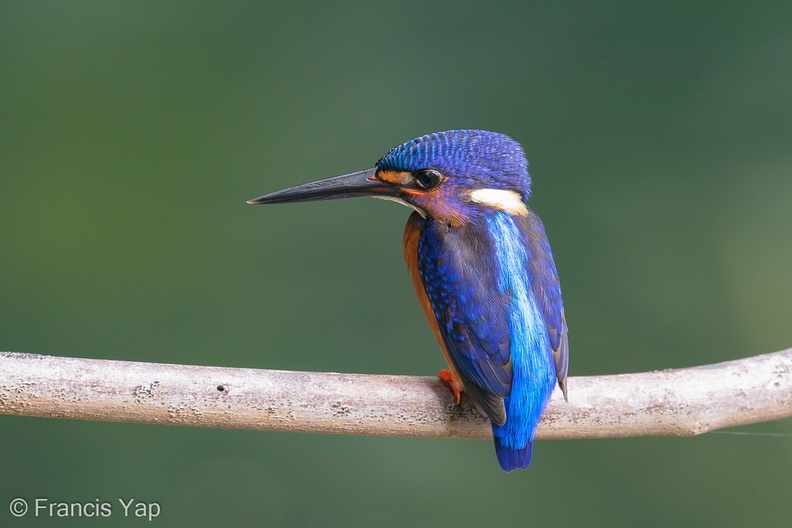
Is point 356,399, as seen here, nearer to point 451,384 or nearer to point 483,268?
point 451,384

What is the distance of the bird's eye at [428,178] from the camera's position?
148 centimetres

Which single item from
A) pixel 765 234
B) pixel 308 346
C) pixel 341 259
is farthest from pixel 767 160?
pixel 308 346

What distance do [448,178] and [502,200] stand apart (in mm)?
117

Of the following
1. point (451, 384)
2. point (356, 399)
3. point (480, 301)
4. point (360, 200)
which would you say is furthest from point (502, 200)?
point (360, 200)

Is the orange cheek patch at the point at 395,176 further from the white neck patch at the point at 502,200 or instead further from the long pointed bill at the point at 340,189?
the white neck patch at the point at 502,200

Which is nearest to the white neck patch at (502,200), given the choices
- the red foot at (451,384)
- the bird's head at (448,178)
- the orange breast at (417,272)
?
the bird's head at (448,178)

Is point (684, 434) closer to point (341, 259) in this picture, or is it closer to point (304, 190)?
point (304, 190)

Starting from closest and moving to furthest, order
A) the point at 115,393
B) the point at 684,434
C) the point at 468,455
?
the point at 115,393, the point at 684,434, the point at 468,455

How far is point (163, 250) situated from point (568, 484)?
4.88 ft

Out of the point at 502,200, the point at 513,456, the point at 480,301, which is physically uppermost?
the point at 502,200

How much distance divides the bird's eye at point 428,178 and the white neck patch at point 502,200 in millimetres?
68

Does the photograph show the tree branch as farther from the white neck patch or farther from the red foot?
the white neck patch

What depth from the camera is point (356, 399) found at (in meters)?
1.38

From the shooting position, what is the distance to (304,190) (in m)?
1.54
